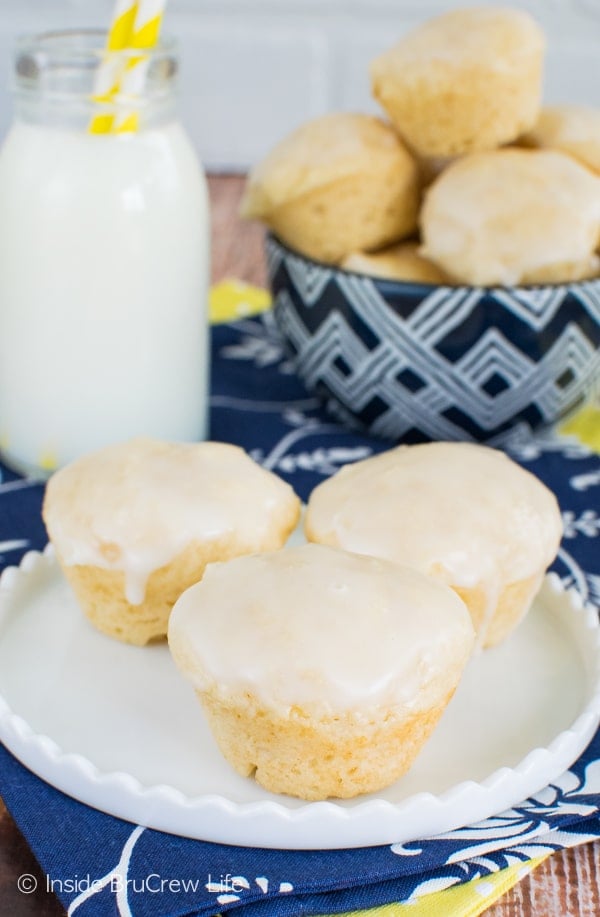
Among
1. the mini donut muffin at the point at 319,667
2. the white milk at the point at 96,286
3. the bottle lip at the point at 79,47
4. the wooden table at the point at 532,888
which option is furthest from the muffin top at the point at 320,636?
the bottle lip at the point at 79,47

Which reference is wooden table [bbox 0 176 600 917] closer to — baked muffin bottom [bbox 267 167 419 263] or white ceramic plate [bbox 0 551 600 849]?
white ceramic plate [bbox 0 551 600 849]

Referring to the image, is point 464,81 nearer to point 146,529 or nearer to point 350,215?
point 350,215

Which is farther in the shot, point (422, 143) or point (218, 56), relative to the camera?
point (218, 56)

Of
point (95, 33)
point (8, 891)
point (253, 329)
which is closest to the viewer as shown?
point (8, 891)

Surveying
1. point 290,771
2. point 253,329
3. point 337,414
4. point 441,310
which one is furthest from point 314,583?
point 253,329

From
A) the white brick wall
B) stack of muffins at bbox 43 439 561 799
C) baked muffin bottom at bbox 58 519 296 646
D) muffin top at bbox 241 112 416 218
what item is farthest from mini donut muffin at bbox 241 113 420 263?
the white brick wall

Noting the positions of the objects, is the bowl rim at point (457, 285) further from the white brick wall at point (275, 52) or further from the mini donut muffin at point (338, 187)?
the white brick wall at point (275, 52)

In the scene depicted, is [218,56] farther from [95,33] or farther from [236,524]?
[236,524]
